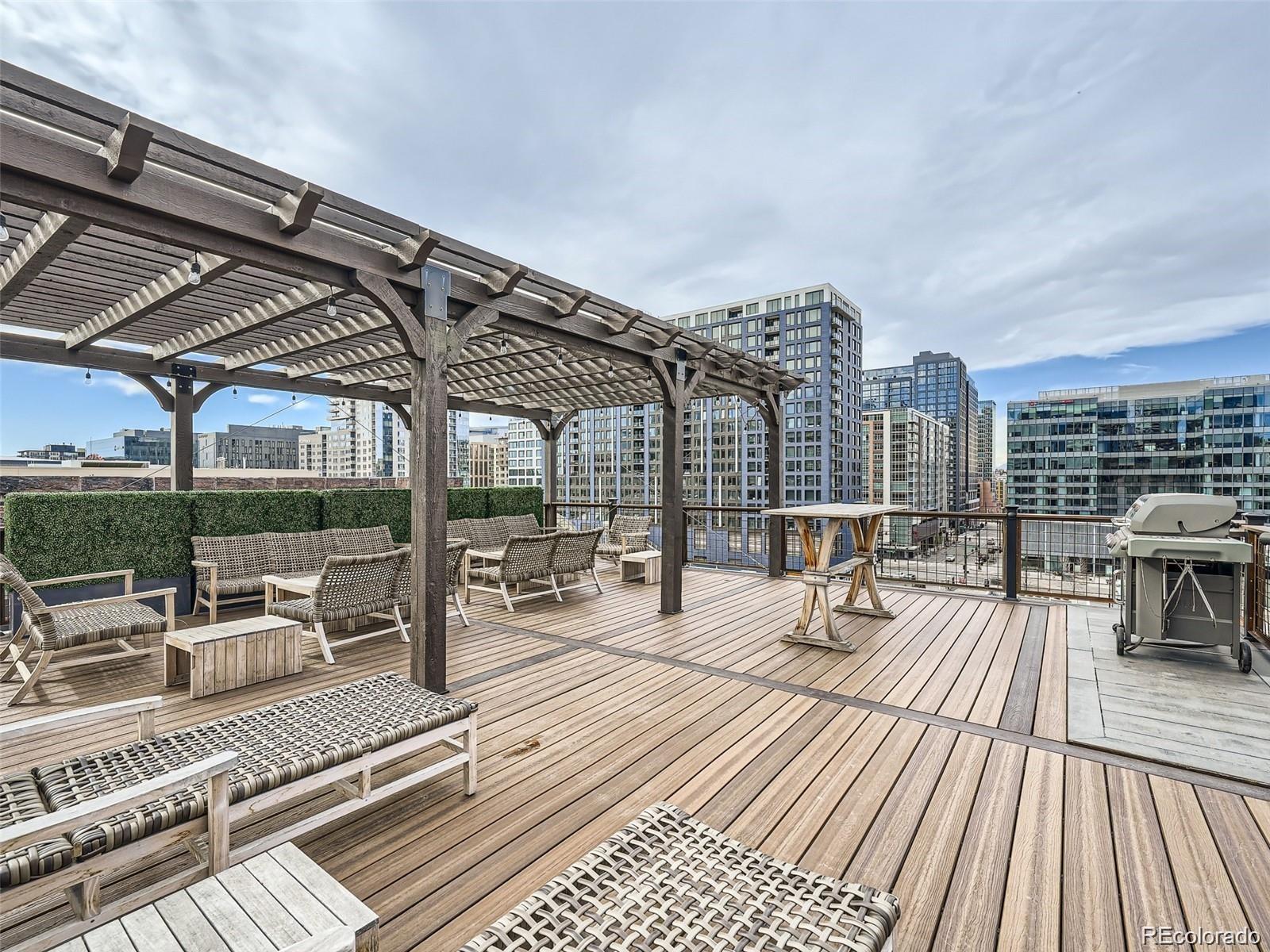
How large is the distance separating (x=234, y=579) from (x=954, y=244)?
23.6 metres

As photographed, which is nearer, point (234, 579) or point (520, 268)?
point (520, 268)

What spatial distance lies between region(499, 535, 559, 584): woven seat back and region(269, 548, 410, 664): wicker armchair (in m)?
1.25

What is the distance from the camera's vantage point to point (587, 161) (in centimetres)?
1159

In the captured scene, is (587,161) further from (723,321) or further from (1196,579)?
(723,321)

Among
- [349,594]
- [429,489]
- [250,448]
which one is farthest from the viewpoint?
[250,448]

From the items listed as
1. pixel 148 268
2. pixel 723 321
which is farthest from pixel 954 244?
pixel 723 321

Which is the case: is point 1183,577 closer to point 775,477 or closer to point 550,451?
point 775,477

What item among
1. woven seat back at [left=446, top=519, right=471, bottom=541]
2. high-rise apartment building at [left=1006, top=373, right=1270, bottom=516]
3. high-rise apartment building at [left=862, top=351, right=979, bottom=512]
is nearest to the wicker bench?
woven seat back at [left=446, top=519, right=471, bottom=541]

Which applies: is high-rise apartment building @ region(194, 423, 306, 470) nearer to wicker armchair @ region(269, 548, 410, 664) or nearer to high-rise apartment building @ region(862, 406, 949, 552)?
wicker armchair @ region(269, 548, 410, 664)

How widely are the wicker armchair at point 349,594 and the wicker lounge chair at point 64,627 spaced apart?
2.65 ft

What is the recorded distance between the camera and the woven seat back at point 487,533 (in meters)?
7.17

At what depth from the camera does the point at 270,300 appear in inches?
173

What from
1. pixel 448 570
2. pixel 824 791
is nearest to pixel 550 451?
pixel 448 570

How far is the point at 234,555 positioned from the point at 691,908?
5.90 meters
